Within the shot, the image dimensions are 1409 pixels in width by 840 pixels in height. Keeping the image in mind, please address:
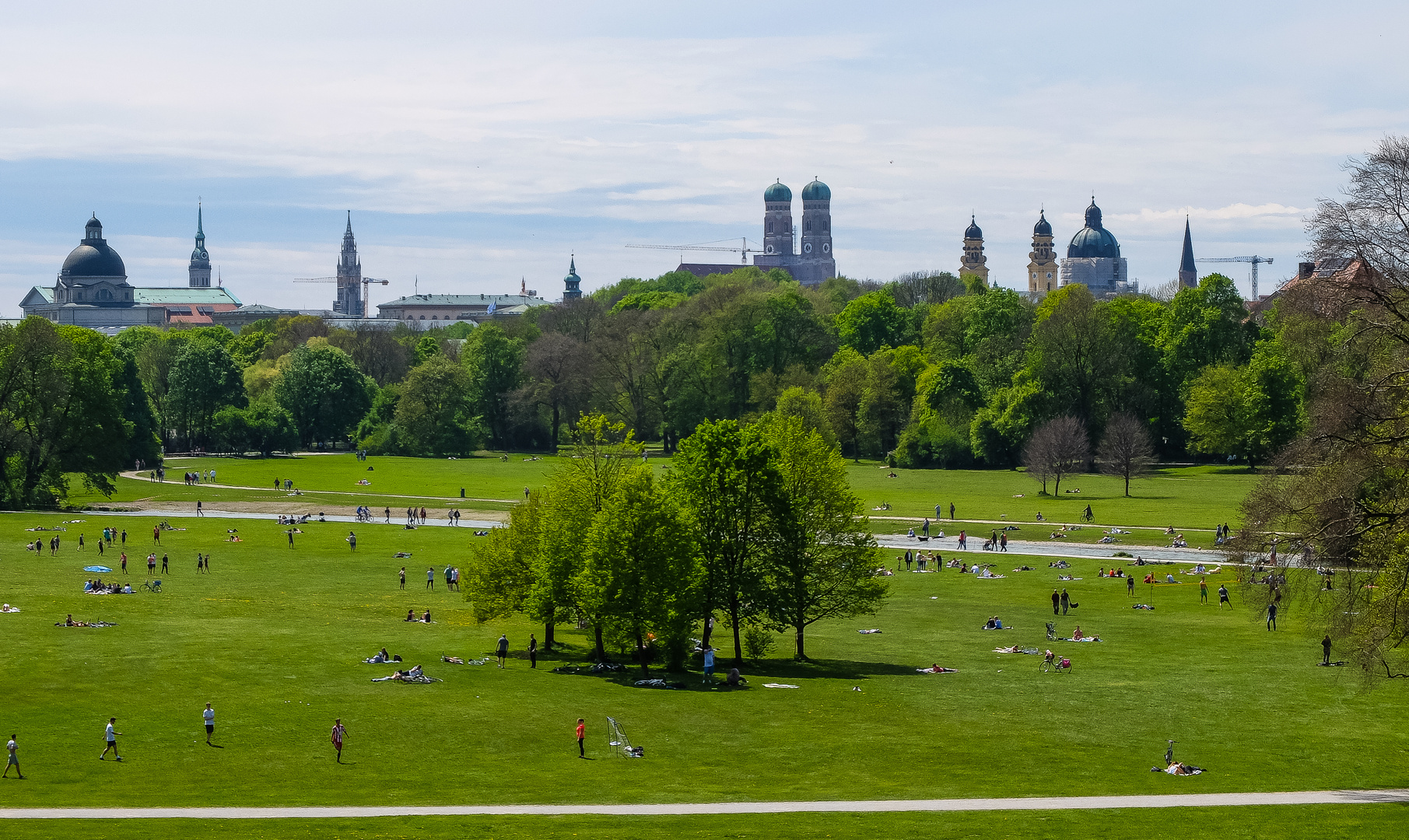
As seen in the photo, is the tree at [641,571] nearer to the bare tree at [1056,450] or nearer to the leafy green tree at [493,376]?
the bare tree at [1056,450]

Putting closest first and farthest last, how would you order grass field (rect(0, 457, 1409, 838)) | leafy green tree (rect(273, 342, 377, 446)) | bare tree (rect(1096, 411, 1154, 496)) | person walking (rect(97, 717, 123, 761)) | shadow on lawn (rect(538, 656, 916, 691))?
grass field (rect(0, 457, 1409, 838))
person walking (rect(97, 717, 123, 761))
shadow on lawn (rect(538, 656, 916, 691))
bare tree (rect(1096, 411, 1154, 496))
leafy green tree (rect(273, 342, 377, 446))

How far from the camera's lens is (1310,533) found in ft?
97.1

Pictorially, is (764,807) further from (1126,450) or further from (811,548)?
(1126,450)

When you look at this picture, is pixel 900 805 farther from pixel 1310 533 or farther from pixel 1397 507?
pixel 1397 507

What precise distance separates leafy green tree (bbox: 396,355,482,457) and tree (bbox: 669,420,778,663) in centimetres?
8893

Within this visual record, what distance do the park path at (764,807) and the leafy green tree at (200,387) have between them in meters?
107

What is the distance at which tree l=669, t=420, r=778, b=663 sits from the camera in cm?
4653

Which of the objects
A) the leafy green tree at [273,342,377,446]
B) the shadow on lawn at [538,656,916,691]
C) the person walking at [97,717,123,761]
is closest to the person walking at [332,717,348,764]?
the person walking at [97,717,123,761]

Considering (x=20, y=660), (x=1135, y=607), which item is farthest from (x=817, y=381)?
(x=20, y=660)

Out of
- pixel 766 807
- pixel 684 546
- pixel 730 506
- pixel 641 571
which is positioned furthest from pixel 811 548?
pixel 766 807

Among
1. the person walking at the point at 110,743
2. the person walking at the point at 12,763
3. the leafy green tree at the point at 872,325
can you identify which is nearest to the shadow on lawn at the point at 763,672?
the person walking at the point at 110,743

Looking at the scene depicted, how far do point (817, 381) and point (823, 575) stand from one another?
268 ft

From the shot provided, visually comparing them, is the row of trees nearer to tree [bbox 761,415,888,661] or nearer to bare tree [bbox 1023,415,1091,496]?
tree [bbox 761,415,888,661]

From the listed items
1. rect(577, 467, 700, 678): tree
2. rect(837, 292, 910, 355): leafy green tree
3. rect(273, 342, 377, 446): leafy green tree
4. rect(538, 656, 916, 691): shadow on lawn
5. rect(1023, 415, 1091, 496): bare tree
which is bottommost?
rect(538, 656, 916, 691): shadow on lawn
